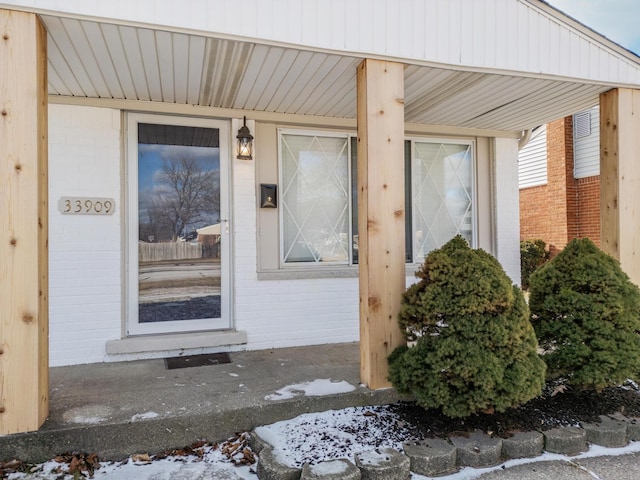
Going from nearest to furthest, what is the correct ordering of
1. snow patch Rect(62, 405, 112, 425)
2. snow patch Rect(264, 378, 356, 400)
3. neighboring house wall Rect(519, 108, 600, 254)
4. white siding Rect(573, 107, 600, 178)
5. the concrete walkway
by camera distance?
the concrete walkway → snow patch Rect(62, 405, 112, 425) → snow patch Rect(264, 378, 356, 400) → white siding Rect(573, 107, 600, 178) → neighboring house wall Rect(519, 108, 600, 254)

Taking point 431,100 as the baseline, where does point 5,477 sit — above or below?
below

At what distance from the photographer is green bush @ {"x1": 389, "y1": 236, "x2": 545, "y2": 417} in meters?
2.52

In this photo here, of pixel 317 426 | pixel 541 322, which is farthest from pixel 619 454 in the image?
pixel 317 426

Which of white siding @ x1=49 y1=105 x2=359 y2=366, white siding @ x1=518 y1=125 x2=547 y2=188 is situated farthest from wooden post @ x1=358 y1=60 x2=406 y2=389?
white siding @ x1=518 y1=125 x2=547 y2=188

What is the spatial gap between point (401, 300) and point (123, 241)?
8.40ft

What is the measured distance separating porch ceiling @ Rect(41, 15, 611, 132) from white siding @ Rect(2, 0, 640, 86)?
A: 9cm

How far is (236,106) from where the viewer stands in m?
4.12

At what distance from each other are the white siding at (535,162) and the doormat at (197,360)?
326 inches

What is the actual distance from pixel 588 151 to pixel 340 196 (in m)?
7.03

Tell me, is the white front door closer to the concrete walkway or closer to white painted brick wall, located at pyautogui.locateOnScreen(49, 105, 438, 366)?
white painted brick wall, located at pyautogui.locateOnScreen(49, 105, 438, 366)

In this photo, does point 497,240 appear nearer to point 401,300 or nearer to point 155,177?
point 401,300

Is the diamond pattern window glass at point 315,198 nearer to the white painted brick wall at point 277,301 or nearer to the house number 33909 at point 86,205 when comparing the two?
the white painted brick wall at point 277,301

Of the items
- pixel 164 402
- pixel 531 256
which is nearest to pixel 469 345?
pixel 164 402

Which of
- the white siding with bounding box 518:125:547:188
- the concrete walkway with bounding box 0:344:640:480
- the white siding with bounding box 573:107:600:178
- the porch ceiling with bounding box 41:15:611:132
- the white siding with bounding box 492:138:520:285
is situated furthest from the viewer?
the white siding with bounding box 518:125:547:188
